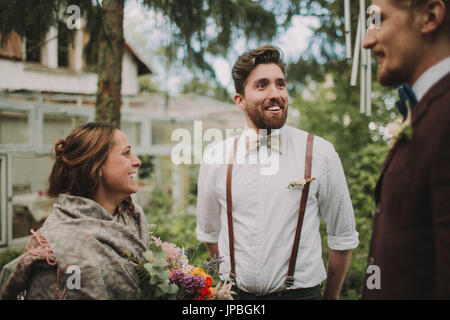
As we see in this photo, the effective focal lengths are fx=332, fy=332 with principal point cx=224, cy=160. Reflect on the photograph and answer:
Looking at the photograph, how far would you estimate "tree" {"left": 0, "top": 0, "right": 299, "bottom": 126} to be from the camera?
273 cm

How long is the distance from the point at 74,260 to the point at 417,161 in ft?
4.15

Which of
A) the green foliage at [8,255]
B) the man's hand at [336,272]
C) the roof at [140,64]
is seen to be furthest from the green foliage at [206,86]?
the green foliage at [8,255]

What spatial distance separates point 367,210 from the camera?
15.7 feet

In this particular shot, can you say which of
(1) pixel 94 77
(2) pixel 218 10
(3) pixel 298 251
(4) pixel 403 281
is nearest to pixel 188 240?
(2) pixel 218 10

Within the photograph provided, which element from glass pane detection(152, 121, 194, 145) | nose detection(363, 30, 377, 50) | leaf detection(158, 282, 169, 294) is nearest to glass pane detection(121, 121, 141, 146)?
glass pane detection(152, 121, 194, 145)

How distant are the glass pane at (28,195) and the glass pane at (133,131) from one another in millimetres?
1945

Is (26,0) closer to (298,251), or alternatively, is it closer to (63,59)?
(298,251)

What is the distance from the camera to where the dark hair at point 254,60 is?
1.95 m

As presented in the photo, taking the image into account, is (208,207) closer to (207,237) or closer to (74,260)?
(207,237)

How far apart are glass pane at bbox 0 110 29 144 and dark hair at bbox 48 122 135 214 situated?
4.82m

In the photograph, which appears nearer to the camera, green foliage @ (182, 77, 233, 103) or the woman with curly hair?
the woman with curly hair

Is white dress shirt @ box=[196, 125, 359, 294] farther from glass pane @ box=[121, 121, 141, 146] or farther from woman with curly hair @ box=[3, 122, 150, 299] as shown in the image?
glass pane @ box=[121, 121, 141, 146]
